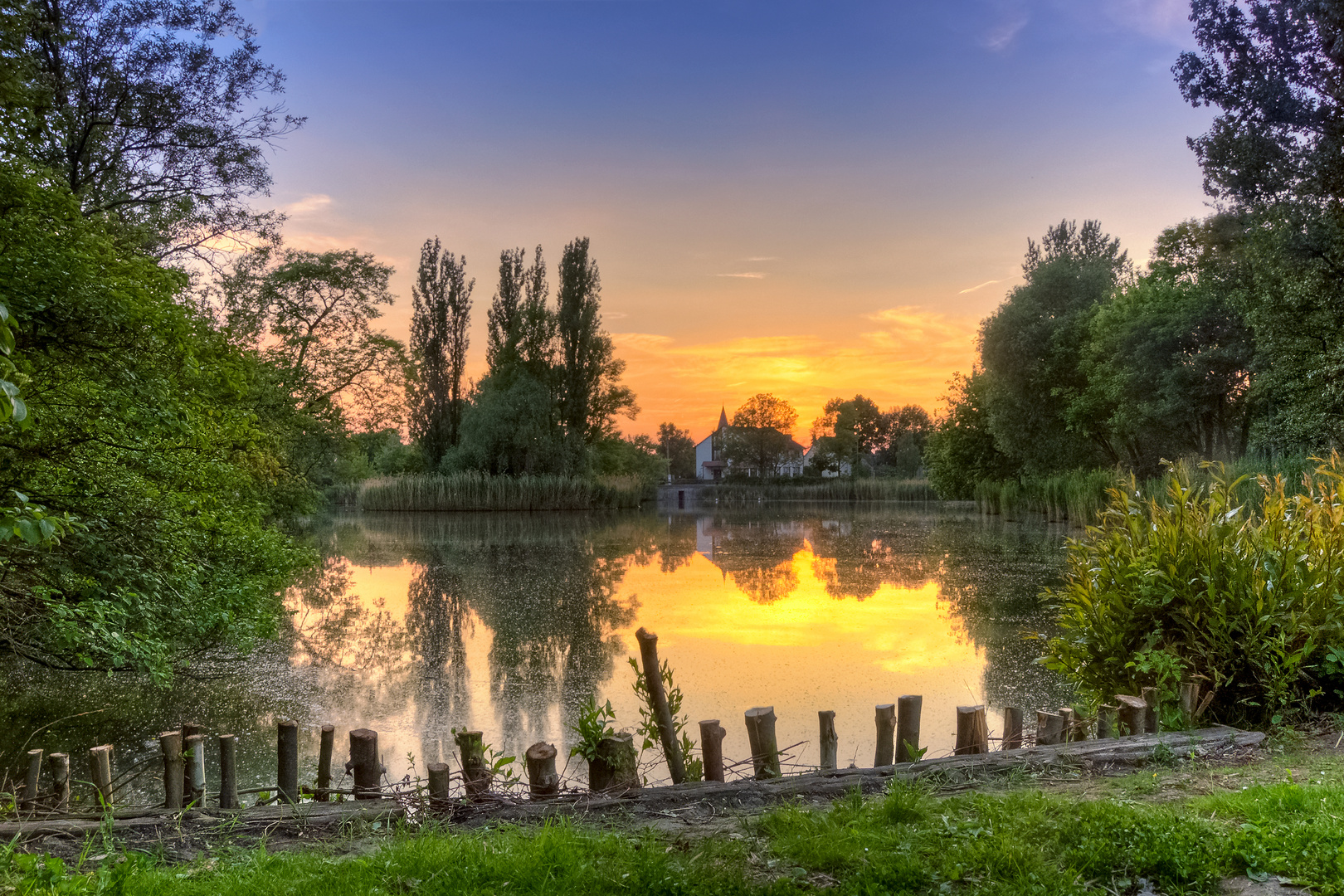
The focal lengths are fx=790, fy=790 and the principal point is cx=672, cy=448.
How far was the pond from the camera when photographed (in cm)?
546

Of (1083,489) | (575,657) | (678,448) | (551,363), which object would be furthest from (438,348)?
(678,448)

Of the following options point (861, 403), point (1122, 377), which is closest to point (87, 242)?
point (1122, 377)

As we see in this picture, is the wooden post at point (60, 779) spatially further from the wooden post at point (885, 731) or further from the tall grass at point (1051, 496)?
the tall grass at point (1051, 496)

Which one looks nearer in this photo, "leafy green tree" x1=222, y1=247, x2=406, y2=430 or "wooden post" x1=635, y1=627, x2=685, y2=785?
"wooden post" x1=635, y1=627, x2=685, y2=785

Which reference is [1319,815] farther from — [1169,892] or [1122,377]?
[1122,377]

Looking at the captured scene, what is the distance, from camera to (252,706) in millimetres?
6203

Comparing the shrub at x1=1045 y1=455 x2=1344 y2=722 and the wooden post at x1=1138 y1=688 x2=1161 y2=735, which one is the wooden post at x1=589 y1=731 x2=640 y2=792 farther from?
the shrub at x1=1045 y1=455 x2=1344 y2=722

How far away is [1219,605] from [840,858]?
2.99 meters

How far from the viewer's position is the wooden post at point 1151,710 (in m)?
4.02

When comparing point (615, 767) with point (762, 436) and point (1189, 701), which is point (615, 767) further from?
point (762, 436)

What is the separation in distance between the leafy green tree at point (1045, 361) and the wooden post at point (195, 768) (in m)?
26.2

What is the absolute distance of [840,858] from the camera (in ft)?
8.63

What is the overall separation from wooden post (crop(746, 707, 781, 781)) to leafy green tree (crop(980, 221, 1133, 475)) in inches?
973

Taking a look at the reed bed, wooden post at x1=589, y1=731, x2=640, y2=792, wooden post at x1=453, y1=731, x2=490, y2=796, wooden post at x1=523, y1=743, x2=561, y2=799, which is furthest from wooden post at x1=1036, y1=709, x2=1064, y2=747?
the reed bed
